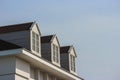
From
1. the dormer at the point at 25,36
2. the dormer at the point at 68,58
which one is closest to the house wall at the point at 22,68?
the dormer at the point at 25,36

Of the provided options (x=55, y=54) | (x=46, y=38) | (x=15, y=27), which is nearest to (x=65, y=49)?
(x=55, y=54)

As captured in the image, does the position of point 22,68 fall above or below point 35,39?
below

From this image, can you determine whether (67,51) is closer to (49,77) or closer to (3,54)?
(49,77)

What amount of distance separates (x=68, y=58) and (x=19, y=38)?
820 cm

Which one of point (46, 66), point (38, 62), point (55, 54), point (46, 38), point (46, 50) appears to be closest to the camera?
point (38, 62)

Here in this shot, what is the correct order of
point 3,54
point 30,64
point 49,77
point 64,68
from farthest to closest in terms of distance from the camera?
point 64,68 < point 49,77 < point 30,64 < point 3,54

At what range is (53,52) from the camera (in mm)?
42438

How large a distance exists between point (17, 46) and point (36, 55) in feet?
6.35

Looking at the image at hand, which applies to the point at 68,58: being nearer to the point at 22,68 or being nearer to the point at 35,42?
the point at 35,42

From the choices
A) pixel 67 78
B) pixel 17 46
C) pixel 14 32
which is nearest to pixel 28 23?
pixel 14 32

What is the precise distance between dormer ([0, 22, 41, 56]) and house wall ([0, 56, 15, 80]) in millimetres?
2215

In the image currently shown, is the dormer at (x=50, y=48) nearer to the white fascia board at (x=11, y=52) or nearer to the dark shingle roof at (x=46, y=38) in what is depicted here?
the dark shingle roof at (x=46, y=38)

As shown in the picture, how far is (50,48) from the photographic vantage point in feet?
137

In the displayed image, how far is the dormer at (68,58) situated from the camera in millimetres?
46062
